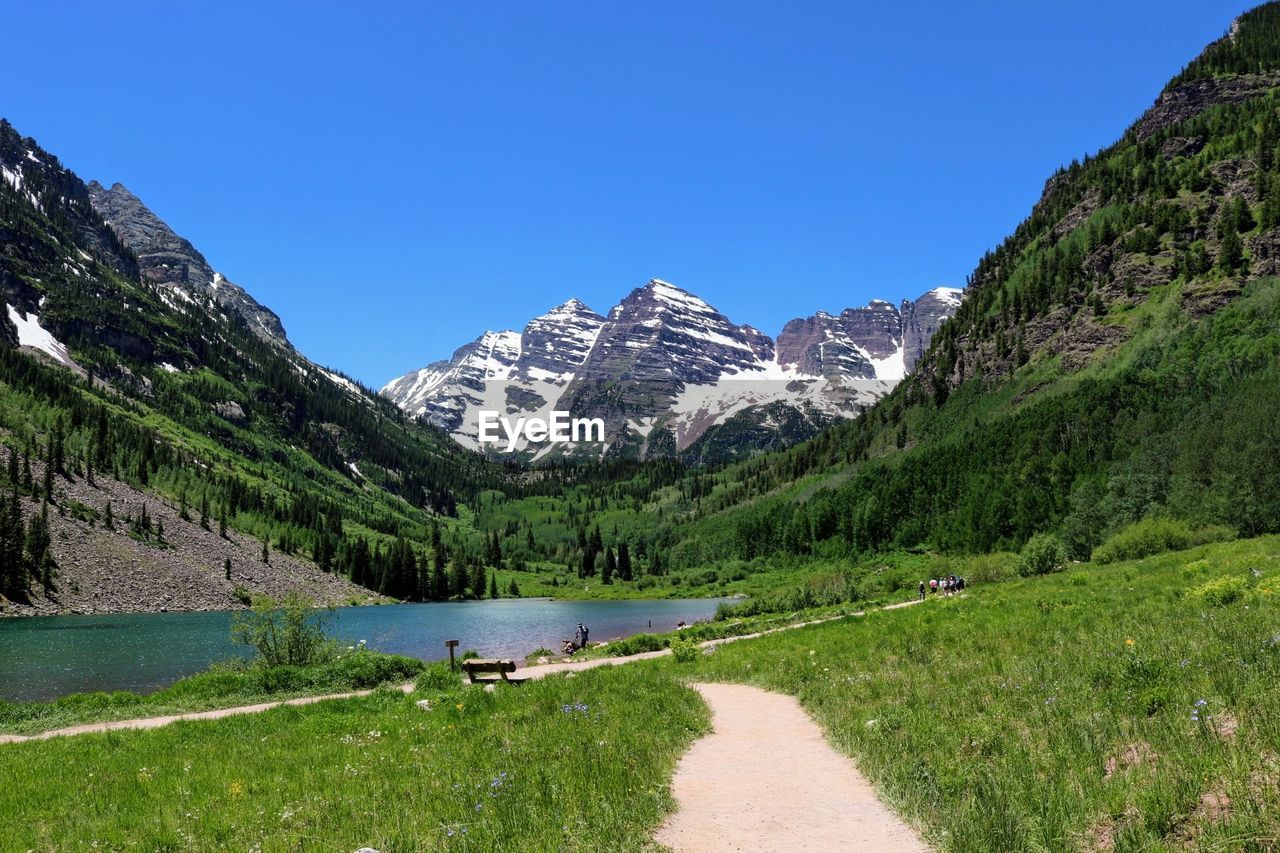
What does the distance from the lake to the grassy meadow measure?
40.7 m

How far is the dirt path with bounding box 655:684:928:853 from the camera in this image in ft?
34.5

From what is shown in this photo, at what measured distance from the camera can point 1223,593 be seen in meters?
23.0

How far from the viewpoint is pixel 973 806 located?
10.3 m

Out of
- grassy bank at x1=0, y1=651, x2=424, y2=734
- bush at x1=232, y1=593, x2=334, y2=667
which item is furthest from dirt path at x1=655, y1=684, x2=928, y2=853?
bush at x1=232, y1=593, x2=334, y2=667

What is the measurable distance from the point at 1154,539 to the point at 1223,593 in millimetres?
52306

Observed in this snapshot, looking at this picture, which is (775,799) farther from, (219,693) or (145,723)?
(219,693)

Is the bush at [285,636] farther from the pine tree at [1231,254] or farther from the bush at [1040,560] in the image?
the pine tree at [1231,254]

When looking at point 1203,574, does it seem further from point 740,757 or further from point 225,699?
point 225,699

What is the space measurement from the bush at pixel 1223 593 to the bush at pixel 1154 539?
46771mm

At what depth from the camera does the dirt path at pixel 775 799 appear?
10516mm

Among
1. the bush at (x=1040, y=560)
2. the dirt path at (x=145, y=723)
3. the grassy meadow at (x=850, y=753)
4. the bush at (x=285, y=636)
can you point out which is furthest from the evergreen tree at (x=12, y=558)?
the bush at (x=1040, y=560)

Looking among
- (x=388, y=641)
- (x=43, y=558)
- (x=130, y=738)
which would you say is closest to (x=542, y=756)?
(x=130, y=738)

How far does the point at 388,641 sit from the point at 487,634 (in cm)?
1695

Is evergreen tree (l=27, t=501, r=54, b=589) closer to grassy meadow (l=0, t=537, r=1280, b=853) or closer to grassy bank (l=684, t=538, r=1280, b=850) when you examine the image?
grassy meadow (l=0, t=537, r=1280, b=853)
